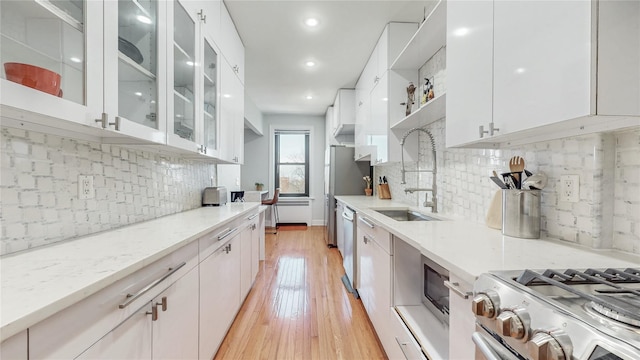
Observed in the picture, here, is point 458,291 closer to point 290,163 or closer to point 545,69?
point 545,69

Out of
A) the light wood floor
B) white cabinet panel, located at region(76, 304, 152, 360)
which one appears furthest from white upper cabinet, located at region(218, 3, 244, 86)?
the light wood floor

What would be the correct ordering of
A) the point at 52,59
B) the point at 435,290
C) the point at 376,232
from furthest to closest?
the point at 376,232
the point at 435,290
the point at 52,59

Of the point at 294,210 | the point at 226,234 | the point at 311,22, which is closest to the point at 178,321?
the point at 226,234

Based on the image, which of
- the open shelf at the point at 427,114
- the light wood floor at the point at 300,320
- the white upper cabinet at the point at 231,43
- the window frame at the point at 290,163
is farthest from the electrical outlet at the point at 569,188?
the window frame at the point at 290,163

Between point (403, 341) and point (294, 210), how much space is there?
4.99 meters

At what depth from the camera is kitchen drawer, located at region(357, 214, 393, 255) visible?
159 cm

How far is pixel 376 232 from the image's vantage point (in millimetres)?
1830

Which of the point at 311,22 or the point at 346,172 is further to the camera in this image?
the point at 346,172

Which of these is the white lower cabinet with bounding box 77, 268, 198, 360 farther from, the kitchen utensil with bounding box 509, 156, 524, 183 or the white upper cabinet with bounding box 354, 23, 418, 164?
the white upper cabinet with bounding box 354, 23, 418, 164

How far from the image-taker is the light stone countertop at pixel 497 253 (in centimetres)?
80

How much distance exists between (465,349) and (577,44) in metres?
0.96

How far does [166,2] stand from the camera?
1454 millimetres

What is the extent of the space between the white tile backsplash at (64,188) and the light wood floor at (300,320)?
1139mm

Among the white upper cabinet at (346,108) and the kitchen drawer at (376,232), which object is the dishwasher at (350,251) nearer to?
the kitchen drawer at (376,232)
